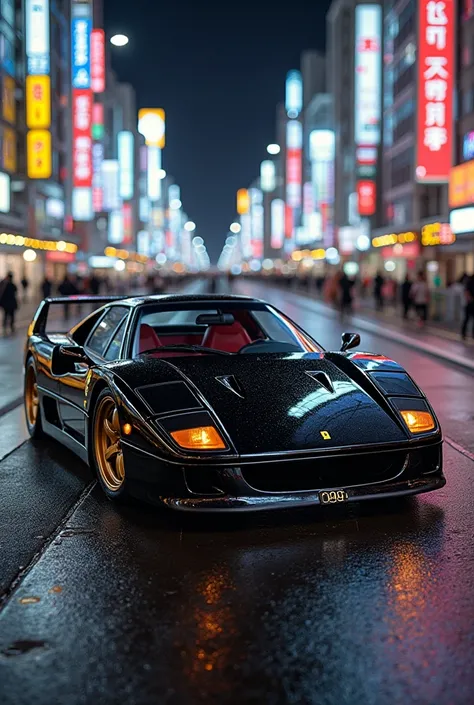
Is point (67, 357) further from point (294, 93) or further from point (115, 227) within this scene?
point (294, 93)

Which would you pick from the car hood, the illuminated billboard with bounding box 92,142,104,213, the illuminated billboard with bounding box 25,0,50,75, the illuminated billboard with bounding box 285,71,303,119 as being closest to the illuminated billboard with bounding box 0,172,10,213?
the illuminated billboard with bounding box 25,0,50,75

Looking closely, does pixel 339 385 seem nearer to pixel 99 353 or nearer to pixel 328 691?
pixel 99 353

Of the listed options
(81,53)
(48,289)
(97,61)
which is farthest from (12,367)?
(97,61)

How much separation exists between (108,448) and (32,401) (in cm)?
284

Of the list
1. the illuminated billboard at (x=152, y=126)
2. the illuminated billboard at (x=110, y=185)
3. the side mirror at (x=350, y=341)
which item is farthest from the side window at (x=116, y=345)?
the illuminated billboard at (x=152, y=126)

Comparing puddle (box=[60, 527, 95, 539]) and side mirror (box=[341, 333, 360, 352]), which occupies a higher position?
side mirror (box=[341, 333, 360, 352])

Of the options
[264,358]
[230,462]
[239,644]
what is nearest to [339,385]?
[264,358]

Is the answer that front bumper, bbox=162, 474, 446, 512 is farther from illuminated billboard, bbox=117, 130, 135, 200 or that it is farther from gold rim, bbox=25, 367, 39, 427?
illuminated billboard, bbox=117, 130, 135, 200

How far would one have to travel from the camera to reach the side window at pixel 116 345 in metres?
6.91

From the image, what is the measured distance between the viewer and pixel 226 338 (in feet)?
24.3

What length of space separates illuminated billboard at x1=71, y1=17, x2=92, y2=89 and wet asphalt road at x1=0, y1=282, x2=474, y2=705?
5771 cm

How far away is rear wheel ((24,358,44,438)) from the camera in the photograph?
8.60 m

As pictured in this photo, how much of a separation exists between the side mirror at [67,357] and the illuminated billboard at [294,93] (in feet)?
509

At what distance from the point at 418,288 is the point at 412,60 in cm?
3659
